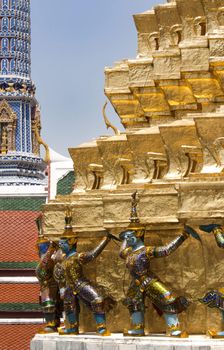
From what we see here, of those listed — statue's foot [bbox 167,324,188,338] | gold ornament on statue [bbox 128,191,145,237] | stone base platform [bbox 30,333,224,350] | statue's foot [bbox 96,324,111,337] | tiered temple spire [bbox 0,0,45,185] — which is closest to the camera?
stone base platform [bbox 30,333,224,350]

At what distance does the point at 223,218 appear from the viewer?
14.2 m

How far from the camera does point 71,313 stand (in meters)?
15.8

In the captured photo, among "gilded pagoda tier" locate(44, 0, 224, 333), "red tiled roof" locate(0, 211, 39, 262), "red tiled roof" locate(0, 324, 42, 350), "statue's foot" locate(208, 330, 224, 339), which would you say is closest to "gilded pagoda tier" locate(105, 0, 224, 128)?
"gilded pagoda tier" locate(44, 0, 224, 333)

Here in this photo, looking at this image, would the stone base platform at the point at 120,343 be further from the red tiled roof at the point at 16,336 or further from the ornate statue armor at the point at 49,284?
the red tiled roof at the point at 16,336

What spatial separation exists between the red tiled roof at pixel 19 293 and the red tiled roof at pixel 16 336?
477mm

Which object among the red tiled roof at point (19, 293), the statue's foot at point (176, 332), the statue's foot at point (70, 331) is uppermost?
the statue's foot at point (176, 332)

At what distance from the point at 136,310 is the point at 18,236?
10247 mm

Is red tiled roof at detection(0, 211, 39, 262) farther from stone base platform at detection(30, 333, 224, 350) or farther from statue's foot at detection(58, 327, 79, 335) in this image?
statue's foot at detection(58, 327, 79, 335)

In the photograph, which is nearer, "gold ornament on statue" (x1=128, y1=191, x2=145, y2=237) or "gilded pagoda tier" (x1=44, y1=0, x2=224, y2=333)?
"gilded pagoda tier" (x1=44, y1=0, x2=224, y2=333)

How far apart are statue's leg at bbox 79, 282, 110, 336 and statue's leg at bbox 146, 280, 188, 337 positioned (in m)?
0.84

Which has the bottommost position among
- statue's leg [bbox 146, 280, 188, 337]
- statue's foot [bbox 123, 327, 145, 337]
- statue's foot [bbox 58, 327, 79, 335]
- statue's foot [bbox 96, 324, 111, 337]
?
statue's foot [bbox 58, 327, 79, 335]

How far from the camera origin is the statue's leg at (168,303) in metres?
14.7

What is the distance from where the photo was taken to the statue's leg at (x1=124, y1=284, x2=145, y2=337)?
48.8 ft

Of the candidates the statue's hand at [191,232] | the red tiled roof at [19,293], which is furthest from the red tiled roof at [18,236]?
the statue's hand at [191,232]
